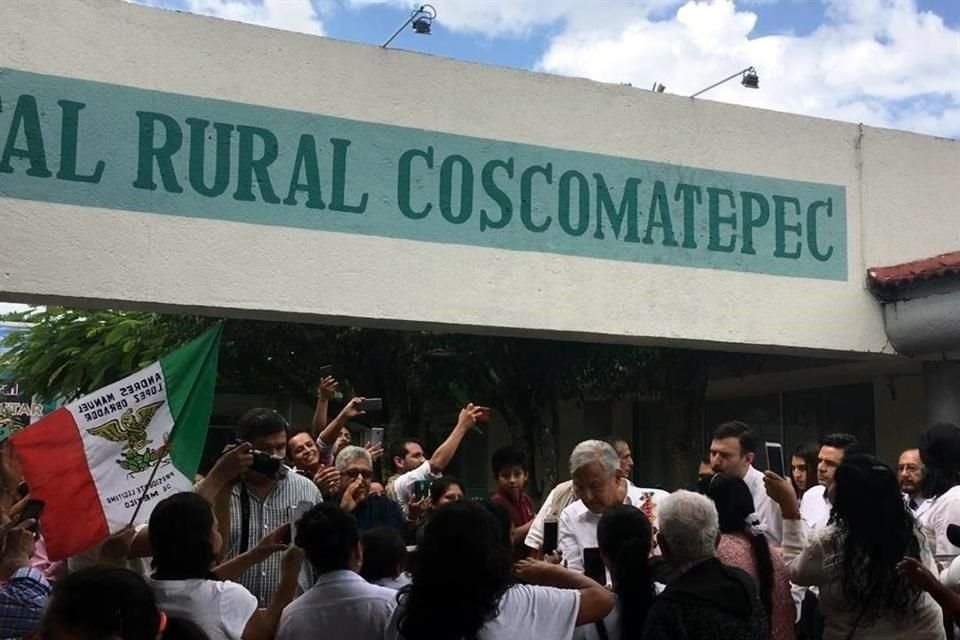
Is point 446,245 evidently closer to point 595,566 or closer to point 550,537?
point 550,537

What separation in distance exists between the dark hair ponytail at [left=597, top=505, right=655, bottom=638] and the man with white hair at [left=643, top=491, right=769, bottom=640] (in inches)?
3.1

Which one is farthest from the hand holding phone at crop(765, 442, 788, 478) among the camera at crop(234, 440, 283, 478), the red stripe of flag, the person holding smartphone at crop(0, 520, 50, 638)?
the person holding smartphone at crop(0, 520, 50, 638)

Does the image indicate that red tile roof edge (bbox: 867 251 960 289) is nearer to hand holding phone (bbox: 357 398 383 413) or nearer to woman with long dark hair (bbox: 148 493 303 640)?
hand holding phone (bbox: 357 398 383 413)

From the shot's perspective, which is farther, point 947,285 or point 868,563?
point 947,285

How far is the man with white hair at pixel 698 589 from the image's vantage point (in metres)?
3.65

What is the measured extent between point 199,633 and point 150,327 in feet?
43.9

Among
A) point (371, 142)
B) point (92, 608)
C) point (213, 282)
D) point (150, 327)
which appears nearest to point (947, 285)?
point (371, 142)

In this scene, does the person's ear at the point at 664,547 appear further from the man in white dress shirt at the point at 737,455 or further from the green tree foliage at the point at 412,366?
the green tree foliage at the point at 412,366

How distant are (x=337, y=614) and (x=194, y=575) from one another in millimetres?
495

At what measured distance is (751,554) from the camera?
447 cm

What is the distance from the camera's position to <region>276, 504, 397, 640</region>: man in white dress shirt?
3.92m

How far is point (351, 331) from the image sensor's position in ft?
47.0

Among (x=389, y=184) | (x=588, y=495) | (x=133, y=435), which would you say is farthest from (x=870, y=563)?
(x=389, y=184)

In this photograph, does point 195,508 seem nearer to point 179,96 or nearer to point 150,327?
point 179,96
